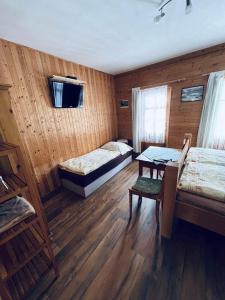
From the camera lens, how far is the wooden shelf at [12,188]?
919 millimetres

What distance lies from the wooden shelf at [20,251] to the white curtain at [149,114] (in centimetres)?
317

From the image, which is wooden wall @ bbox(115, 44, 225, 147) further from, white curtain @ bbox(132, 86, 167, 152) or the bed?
the bed

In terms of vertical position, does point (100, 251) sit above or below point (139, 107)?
below

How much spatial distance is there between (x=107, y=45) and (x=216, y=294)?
326 centimetres

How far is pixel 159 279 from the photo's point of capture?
123cm

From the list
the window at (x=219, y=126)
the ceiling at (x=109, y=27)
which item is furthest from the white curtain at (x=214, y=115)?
the ceiling at (x=109, y=27)

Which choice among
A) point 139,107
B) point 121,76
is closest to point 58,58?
point 121,76

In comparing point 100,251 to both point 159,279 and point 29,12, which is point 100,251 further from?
point 29,12

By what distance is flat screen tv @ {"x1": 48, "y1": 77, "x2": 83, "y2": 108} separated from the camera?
2.38 metres

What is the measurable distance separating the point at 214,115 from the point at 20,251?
11.6 feet

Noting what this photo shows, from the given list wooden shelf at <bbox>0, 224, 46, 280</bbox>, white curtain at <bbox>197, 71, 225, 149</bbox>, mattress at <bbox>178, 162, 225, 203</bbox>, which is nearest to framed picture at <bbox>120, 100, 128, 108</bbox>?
white curtain at <bbox>197, 71, 225, 149</bbox>

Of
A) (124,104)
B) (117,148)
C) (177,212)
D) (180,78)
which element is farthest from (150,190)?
(124,104)

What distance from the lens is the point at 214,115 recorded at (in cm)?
267

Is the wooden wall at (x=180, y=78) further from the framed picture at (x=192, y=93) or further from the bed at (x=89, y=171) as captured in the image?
the bed at (x=89, y=171)
